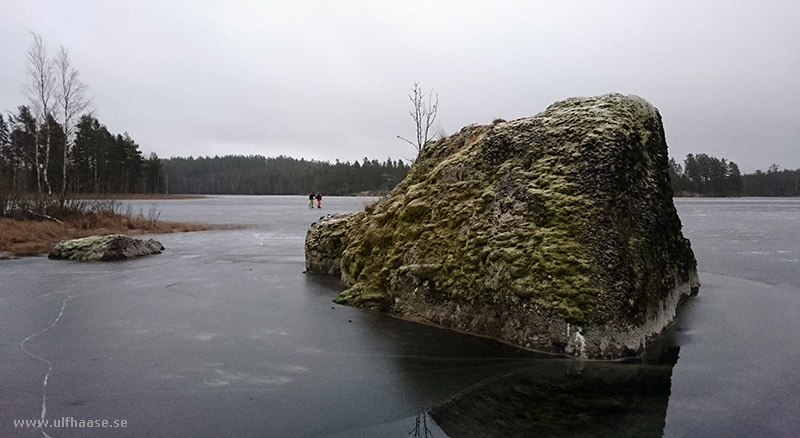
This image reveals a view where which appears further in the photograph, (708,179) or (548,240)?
(708,179)

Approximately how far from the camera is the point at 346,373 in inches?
169

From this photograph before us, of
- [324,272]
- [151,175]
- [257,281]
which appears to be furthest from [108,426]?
[151,175]

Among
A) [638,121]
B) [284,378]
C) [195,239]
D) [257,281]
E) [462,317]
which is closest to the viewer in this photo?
[284,378]

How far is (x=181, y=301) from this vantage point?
23.4ft

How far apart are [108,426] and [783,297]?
9242 millimetres

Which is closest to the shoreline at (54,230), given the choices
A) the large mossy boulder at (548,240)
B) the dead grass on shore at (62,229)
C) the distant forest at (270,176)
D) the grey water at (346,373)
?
the dead grass on shore at (62,229)

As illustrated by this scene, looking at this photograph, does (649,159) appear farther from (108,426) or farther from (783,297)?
(108,426)

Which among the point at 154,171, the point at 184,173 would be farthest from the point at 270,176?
the point at 154,171

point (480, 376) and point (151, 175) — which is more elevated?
point (151, 175)

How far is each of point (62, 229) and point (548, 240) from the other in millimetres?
19064

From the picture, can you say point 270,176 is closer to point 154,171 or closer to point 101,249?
point 154,171

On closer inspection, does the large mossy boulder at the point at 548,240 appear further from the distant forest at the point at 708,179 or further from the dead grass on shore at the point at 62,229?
the distant forest at the point at 708,179

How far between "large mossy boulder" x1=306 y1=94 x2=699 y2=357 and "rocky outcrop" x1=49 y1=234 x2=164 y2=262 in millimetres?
7530

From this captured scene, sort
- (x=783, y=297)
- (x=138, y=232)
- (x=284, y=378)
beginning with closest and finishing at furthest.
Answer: (x=284, y=378) < (x=783, y=297) < (x=138, y=232)
